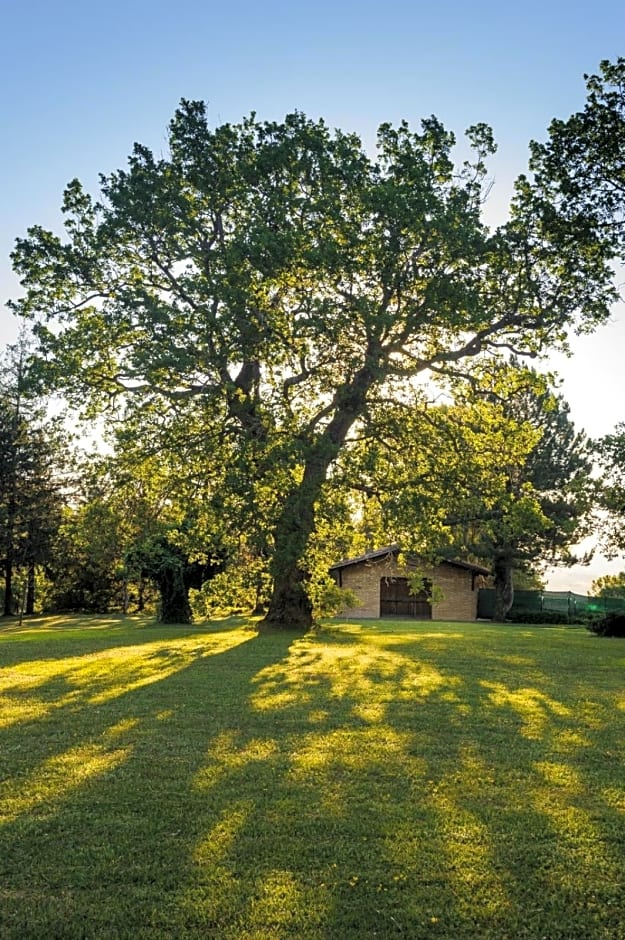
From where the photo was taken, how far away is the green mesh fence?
4388 cm

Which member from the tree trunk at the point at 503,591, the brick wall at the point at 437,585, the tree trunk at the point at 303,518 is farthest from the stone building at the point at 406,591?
the tree trunk at the point at 303,518

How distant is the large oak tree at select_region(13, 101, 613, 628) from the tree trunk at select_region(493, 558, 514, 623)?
2482 centimetres

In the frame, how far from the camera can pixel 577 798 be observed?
5293mm

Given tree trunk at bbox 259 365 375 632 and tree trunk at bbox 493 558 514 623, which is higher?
tree trunk at bbox 259 365 375 632

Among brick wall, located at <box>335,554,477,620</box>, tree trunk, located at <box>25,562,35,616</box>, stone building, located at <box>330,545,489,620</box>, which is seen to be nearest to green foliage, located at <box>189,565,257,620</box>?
stone building, located at <box>330,545,489,620</box>

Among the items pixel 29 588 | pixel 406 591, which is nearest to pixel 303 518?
pixel 406 591

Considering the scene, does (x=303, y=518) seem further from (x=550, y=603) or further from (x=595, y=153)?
(x=550, y=603)

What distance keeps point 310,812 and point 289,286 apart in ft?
50.9

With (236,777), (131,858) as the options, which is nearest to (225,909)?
(131,858)

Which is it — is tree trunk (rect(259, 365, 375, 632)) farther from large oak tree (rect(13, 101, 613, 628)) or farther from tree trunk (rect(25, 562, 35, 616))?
tree trunk (rect(25, 562, 35, 616))

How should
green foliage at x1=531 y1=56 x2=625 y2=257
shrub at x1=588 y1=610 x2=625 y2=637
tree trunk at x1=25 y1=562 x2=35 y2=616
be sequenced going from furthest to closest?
tree trunk at x1=25 y1=562 x2=35 y2=616
shrub at x1=588 y1=610 x2=625 y2=637
green foliage at x1=531 y1=56 x2=625 y2=257

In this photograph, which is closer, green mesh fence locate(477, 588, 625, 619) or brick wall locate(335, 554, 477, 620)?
brick wall locate(335, 554, 477, 620)

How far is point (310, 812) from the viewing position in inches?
191

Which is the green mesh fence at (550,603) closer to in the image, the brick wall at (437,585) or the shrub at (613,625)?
the brick wall at (437,585)
